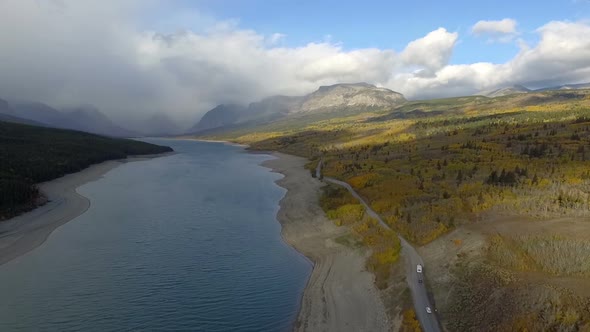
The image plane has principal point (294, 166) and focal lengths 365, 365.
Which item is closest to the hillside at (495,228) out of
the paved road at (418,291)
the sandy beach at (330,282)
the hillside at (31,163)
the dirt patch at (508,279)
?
the dirt patch at (508,279)

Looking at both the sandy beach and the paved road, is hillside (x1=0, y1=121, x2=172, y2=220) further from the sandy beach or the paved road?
the paved road

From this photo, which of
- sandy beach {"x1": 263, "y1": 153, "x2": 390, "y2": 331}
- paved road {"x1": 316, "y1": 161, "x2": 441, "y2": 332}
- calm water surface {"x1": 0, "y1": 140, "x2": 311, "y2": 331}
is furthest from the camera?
calm water surface {"x1": 0, "y1": 140, "x2": 311, "y2": 331}

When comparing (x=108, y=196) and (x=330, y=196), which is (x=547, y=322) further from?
(x=108, y=196)

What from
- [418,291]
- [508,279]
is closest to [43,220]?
[418,291]

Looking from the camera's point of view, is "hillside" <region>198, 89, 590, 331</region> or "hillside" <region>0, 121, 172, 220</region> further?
"hillside" <region>0, 121, 172, 220</region>

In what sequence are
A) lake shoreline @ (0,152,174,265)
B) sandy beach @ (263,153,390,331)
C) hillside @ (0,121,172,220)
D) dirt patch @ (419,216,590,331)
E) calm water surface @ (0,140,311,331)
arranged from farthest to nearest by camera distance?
hillside @ (0,121,172,220)
lake shoreline @ (0,152,174,265)
calm water surface @ (0,140,311,331)
sandy beach @ (263,153,390,331)
dirt patch @ (419,216,590,331)

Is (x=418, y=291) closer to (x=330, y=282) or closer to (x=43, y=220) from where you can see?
(x=330, y=282)

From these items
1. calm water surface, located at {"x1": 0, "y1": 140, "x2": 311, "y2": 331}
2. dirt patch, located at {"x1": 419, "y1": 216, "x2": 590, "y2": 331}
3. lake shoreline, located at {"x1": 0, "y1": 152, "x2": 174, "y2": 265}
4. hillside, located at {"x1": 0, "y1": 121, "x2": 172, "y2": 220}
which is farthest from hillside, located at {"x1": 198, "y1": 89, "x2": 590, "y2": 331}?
hillside, located at {"x1": 0, "y1": 121, "x2": 172, "y2": 220}

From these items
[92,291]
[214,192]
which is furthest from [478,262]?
[214,192]
